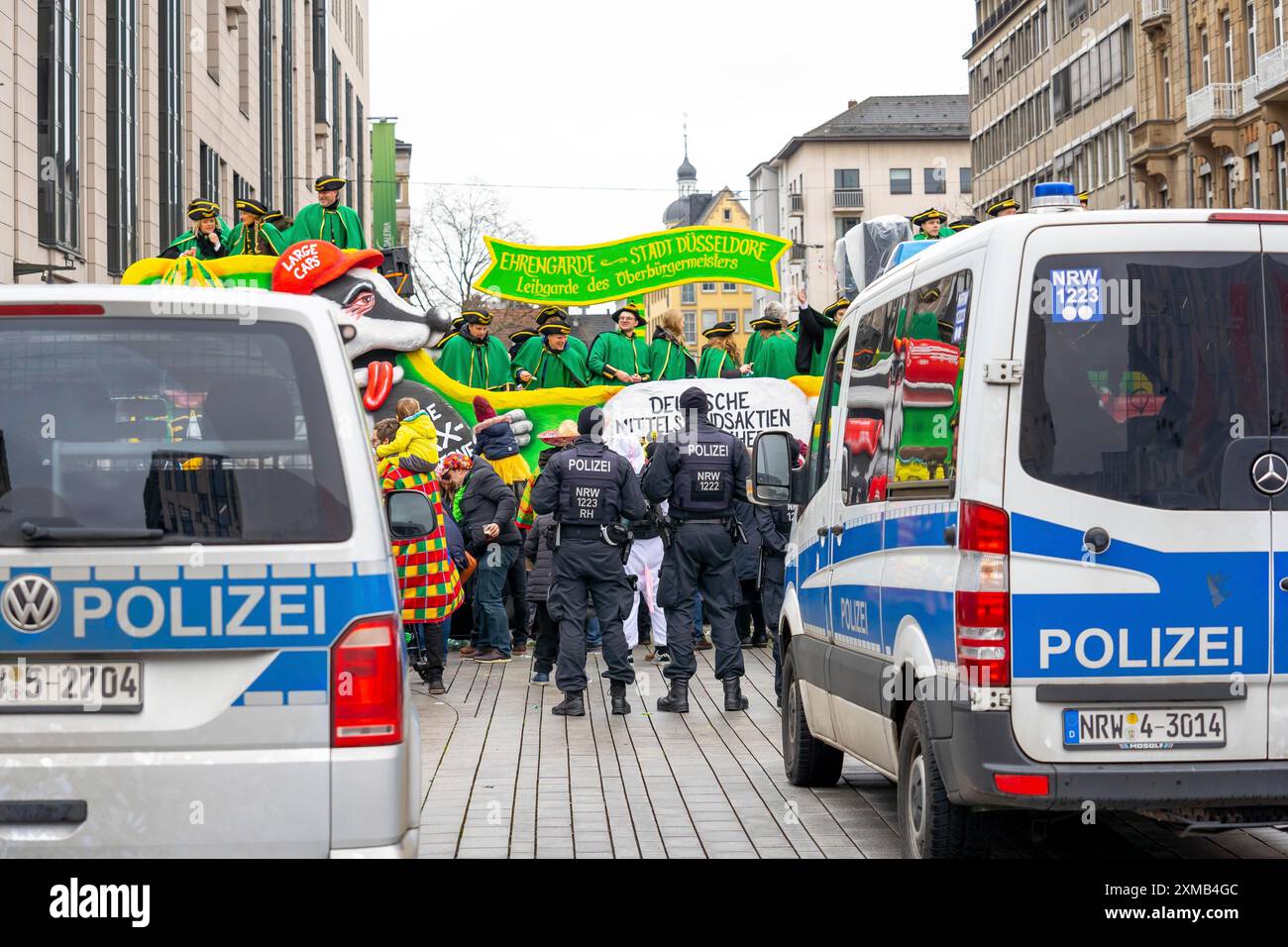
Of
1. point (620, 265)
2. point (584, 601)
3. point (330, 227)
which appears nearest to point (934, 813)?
point (584, 601)

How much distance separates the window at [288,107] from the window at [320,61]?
4833mm

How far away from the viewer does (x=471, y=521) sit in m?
15.1

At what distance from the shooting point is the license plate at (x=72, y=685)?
13.7ft

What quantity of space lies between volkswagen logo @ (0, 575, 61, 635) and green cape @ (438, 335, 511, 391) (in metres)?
14.6

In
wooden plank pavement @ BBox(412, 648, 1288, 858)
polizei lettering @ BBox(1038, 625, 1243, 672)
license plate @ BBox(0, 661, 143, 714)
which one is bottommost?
wooden plank pavement @ BBox(412, 648, 1288, 858)

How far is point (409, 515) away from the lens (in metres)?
5.41

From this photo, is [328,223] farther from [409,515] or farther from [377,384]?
[409,515]

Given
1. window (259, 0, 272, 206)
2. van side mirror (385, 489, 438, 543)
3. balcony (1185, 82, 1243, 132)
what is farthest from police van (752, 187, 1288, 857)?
balcony (1185, 82, 1243, 132)

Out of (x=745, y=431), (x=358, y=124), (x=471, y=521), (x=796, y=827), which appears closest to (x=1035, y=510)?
(x=796, y=827)

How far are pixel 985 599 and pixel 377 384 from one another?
12.7 m

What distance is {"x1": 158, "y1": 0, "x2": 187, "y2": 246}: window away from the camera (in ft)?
113

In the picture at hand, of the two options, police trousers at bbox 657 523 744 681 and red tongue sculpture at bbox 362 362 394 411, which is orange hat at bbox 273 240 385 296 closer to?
red tongue sculpture at bbox 362 362 394 411
